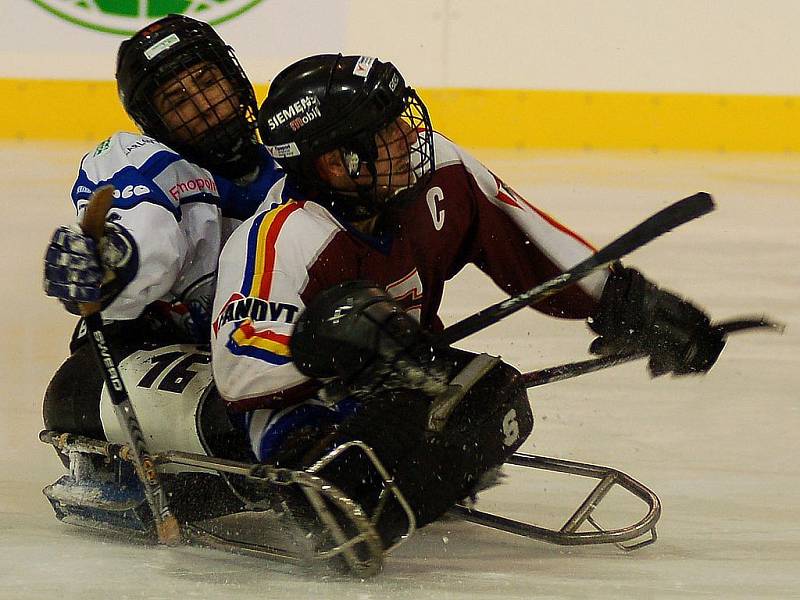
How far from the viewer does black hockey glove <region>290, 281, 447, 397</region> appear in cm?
170

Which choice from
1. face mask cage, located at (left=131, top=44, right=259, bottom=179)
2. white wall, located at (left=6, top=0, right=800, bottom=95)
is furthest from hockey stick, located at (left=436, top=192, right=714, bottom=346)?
white wall, located at (left=6, top=0, right=800, bottom=95)

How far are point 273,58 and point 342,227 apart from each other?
3.12 metres

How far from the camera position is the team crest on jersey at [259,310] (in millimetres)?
1836

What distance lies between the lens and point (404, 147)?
193 cm

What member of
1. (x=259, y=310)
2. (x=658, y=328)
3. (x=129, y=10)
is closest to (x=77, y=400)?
(x=259, y=310)

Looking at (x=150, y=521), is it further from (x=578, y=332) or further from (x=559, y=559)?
(x=578, y=332)

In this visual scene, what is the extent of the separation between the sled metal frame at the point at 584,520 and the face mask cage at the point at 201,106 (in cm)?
69

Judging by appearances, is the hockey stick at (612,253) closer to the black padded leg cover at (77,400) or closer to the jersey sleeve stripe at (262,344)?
the jersey sleeve stripe at (262,344)

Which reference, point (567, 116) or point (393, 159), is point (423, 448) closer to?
point (393, 159)

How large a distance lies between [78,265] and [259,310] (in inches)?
10.4

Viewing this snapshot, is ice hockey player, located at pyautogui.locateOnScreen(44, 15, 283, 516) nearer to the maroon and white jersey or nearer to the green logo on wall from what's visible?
the maroon and white jersey

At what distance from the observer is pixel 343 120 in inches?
73.7

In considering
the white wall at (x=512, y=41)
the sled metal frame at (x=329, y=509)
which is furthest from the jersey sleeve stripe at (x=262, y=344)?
the white wall at (x=512, y=41)

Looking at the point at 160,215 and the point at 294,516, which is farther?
the point at 160,215
